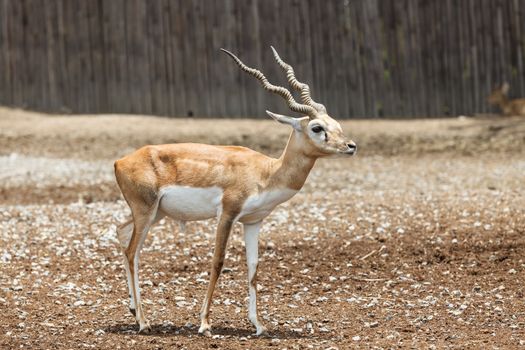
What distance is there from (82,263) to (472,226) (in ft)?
13.3

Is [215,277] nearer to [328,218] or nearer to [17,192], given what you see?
[328,218]

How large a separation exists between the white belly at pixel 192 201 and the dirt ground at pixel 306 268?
91cm

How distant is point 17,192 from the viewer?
47.3 feet

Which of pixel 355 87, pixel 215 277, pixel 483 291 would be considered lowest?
pixel 483 291

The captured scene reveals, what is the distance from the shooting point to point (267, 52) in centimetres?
1894

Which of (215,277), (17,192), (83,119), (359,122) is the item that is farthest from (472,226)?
(83,119)

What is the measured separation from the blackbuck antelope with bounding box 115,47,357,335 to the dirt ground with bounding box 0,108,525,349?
59 centimetres

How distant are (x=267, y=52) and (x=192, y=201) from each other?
1165 centimetres

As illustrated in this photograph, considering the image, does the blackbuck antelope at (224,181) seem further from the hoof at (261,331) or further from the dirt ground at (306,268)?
the dirt ground at (306,268)

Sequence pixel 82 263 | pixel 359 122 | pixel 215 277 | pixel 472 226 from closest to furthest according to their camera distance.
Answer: pixel 215 277 → pixel 82 263 → pixel 472 226 → pixel 359 122

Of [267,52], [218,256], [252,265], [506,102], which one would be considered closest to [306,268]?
[252,265]

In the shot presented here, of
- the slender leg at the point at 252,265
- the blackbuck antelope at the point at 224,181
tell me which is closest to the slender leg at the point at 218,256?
the blackbuck antelope at the point at 224,181

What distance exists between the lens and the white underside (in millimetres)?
7484

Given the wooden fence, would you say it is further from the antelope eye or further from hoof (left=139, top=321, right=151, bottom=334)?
hoof (left=139, top=321, right=151, bottom=334)
